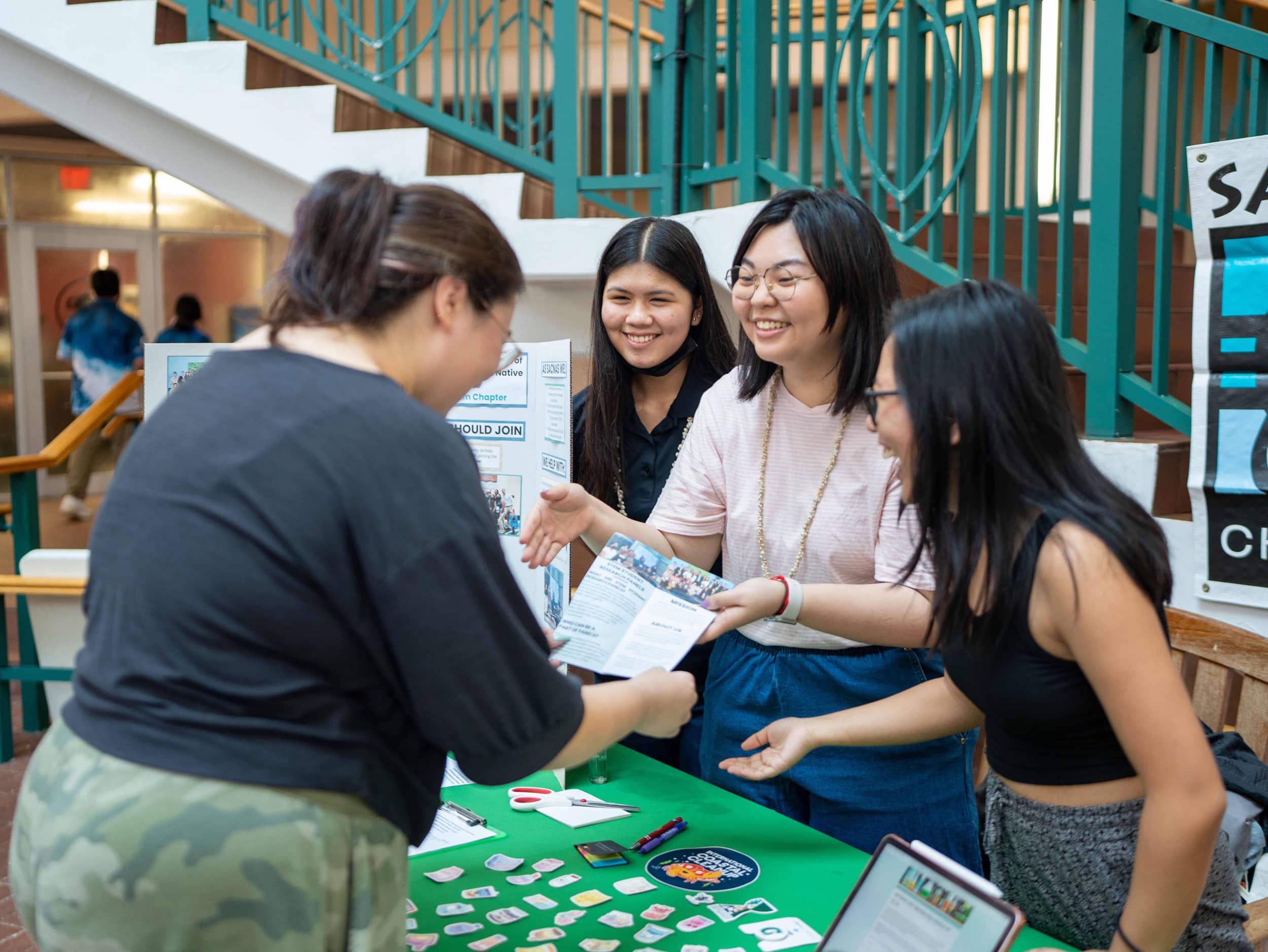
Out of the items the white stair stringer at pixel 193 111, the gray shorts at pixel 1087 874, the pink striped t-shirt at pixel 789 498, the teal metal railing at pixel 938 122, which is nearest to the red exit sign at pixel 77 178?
the teal metal railing at pixel 938 122

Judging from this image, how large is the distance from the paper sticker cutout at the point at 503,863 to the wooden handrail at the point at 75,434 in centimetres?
360

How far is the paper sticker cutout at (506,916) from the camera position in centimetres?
156

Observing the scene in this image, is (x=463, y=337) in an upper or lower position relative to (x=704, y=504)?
upper

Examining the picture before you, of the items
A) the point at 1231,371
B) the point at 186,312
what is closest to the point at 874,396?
the point at 1231,371

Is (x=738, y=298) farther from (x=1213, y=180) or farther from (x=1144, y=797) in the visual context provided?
(x=1213, y=180)

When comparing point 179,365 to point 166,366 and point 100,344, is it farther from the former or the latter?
→ point 100,344

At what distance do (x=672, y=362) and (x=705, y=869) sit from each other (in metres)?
1.22

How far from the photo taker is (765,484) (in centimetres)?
211

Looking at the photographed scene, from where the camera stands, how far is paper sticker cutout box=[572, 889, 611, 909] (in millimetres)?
1610

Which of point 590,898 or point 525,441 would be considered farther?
point 525,441

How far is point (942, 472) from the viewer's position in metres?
1.37

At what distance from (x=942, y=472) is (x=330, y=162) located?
4092 mm

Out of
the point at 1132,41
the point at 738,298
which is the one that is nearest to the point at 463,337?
the point at 738,298

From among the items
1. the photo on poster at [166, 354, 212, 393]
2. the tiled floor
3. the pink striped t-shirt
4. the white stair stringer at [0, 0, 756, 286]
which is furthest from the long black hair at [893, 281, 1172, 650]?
the white stair stringer at [0, 0, 756, 286]
